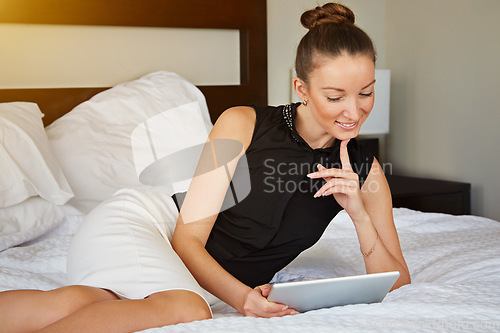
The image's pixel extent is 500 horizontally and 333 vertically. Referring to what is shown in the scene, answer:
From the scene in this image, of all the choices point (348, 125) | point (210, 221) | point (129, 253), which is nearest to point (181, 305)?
point (129, 253)

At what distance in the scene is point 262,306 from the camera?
1.12 meters

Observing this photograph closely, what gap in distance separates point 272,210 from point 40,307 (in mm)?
624

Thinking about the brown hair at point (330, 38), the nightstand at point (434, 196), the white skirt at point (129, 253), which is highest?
the brown hair at point (330, 38)

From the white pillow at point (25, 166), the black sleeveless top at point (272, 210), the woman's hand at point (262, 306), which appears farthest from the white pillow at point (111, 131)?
the woman's hand at point (262, 306)

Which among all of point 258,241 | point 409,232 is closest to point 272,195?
point 258,241

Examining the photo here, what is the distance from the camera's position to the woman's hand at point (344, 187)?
4.29ft

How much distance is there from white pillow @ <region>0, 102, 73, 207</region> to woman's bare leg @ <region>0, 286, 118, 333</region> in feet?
3.12

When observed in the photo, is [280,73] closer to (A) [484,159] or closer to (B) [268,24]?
(B) [268,24]

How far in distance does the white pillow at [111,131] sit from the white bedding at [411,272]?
0.73ft

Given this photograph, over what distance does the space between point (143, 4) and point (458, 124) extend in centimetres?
185

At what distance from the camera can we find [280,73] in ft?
10.8

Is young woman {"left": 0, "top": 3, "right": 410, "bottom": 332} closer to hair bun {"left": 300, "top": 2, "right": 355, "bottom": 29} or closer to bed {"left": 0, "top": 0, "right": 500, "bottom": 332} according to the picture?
hair bun {"left": 300, "top": 2, "right": 355, "bottom": 29}

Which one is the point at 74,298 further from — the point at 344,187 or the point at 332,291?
the point at 344,187

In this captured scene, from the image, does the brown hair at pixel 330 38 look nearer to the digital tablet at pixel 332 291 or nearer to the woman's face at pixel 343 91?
the woman's face at pixel 343 91
